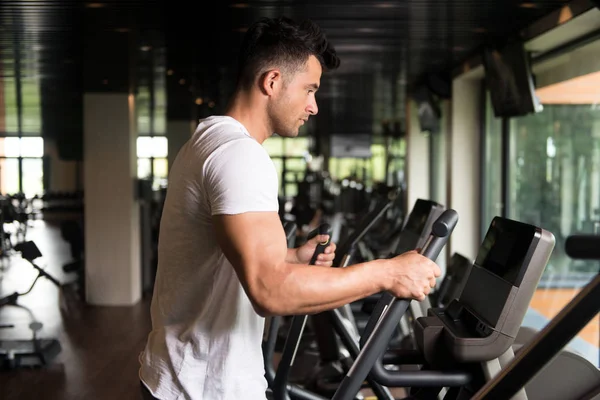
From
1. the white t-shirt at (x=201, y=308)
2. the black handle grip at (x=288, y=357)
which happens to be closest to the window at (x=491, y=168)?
the black handle grip at (x=288, y=357)

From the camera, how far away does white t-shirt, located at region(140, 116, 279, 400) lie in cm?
152

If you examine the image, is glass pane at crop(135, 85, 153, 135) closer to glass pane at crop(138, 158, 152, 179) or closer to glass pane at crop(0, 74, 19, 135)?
glass pane at crop(138, 158, 152, 179)

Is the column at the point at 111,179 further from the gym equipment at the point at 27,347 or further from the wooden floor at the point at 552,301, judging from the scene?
the wooden floor at the point at 552,301

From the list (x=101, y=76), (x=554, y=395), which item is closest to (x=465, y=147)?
(x=101, y=76)

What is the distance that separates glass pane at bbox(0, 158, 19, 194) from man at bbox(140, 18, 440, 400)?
3.78 meters

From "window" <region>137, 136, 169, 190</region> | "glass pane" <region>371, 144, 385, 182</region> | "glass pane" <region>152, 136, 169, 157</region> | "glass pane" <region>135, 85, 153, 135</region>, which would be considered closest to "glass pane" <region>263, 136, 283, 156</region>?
"glass pane" <region>371, 144, 385, 182</region>

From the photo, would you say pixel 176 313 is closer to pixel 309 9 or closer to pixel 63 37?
pixel 309 9

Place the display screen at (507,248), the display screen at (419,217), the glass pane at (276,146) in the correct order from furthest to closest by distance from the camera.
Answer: the glass pane at (276,146) → the display screen at (419,217) → the display screen at (507,248)

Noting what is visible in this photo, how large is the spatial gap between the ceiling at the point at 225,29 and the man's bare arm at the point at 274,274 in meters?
3.22

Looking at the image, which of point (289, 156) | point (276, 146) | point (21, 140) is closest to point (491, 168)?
point (21, 140)

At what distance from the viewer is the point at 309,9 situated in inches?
183

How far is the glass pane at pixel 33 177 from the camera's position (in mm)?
5312

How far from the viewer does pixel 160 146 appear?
9656mm

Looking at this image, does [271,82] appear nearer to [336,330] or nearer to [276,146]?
[336,330]
